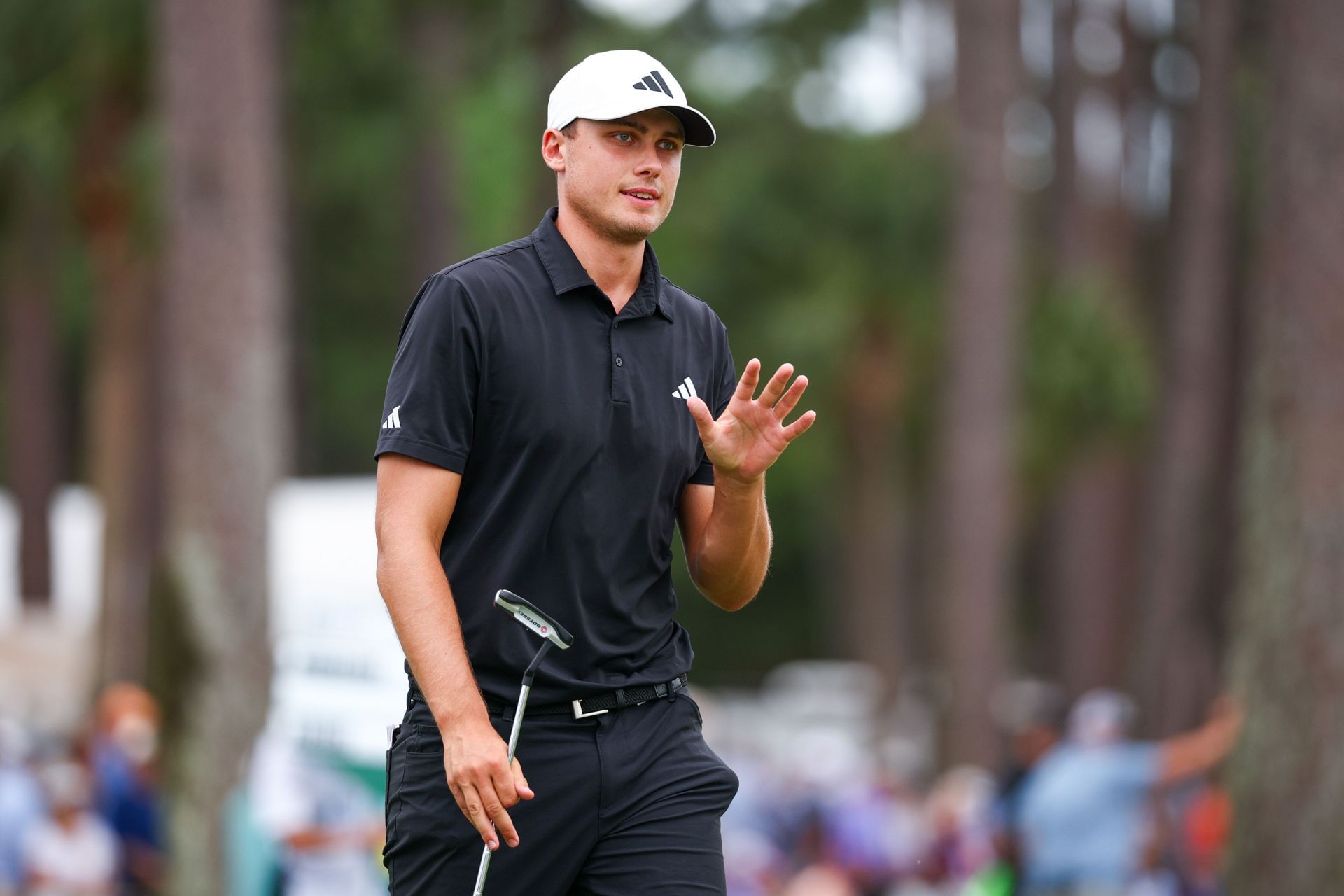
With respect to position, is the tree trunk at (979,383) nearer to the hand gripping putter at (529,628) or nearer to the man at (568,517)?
the man at (568,517)

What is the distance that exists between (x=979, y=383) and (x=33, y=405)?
50.6 feet

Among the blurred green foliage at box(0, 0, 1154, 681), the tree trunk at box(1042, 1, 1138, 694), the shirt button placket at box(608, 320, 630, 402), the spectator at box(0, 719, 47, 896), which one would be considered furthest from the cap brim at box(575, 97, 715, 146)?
the tree trunk at box(1042, 1, 1138, 694)

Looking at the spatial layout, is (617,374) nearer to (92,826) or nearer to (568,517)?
(568,517)

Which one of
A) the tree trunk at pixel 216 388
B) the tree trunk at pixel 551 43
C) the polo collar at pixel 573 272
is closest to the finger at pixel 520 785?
the polo collar at pixel 573 272

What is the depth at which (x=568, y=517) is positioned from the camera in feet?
12.5

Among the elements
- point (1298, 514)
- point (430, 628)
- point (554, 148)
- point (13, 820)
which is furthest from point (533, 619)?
point (13, 820)

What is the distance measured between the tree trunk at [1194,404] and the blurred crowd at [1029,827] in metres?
4.76

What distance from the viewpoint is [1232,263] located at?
79.6ft

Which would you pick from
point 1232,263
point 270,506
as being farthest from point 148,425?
point 1232,263

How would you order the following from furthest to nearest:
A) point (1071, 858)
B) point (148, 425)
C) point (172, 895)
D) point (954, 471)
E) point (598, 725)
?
point (148, 425) → point (954, 471) → point (172, 895) → point (1071, 858) → point (598, 725)

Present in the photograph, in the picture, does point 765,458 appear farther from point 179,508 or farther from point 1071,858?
point 179,508

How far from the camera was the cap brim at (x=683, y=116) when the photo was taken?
3840 mm

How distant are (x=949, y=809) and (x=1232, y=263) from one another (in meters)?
11.5

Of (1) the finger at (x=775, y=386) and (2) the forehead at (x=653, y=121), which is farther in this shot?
(2) the forehead at (x=653, y=121)
